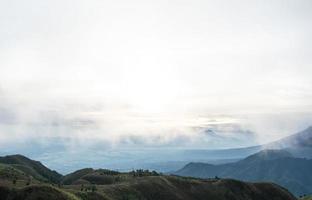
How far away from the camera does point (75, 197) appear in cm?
8362

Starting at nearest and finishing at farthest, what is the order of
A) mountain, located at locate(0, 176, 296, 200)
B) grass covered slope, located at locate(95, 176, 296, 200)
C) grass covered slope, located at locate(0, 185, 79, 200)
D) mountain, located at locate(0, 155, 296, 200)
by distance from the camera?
grass covered slope, located at locate(0, 185, 79, 200)
mountain, located at locate(0, 176, 296, 200)
mountain, located at locate(0, 155, 296, 200)
grass covered slope, located at locate(95, 176, 296, 200)

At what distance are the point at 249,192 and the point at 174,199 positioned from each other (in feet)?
143

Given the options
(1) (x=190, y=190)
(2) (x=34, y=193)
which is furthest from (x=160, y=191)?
(2) (x=34, y=193)

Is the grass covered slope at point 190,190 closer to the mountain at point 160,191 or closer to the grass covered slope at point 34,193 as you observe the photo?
the mountain at point 160,191

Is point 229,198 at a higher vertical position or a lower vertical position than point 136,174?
lower

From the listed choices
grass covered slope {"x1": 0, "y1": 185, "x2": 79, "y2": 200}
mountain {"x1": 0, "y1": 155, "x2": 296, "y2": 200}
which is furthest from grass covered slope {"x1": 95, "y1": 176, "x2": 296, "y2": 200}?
grass covered slope {"x1": 0, "y1": 185, "x2": 79, "y2": 200}

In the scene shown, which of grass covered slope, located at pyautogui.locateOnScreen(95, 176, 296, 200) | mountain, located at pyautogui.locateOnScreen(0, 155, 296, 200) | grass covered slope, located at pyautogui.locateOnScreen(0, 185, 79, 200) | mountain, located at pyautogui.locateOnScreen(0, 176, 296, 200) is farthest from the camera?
grass covered slope, located at pyautogui.locateOnScreen(95, 176, 296, 200)

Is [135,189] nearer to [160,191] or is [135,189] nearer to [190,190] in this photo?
[160,191]

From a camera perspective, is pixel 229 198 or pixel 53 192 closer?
pixel 53 192

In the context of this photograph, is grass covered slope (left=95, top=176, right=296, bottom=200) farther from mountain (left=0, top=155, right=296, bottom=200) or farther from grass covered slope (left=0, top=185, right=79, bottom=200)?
grass covered slope (left=0, top=185, right=79, bottom=200)

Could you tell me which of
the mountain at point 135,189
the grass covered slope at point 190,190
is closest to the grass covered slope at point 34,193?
the mountain at point 135,189

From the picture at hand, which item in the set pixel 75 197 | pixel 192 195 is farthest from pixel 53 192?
pixel 192 195

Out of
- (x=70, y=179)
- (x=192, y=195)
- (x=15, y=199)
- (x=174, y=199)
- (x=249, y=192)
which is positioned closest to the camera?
(x=15, y=199)

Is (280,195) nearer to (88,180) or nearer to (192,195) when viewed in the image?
(192,195)
